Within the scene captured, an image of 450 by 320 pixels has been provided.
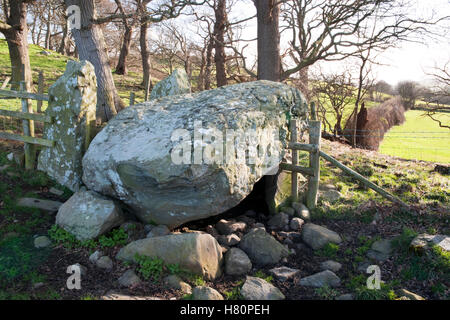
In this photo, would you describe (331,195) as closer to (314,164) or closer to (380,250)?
(314,164)

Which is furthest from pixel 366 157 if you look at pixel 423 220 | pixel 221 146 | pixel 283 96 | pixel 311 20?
pixel 221 146

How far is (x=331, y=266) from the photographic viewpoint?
4625 millimetres

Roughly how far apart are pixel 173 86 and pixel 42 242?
169 inches

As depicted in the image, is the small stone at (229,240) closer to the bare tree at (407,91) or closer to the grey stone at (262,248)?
the grey stone at (262,248)

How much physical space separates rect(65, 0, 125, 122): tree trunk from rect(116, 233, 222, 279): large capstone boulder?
4.27 m

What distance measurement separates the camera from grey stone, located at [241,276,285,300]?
3.95 m

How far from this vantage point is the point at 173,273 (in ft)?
13.7

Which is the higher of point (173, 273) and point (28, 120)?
point (28, 120)

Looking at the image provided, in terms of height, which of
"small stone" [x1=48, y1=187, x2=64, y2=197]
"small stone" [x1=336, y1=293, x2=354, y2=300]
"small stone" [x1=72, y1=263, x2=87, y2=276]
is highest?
"small stone" [x1=48, y1=187, x2=64, y2=197]

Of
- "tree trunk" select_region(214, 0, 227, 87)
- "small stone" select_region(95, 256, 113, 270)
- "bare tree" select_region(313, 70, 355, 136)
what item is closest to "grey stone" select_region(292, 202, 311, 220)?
"small stone" select_region(95, 256, 113, 270)

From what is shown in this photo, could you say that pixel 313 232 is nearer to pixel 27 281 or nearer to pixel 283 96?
pixel 283 96

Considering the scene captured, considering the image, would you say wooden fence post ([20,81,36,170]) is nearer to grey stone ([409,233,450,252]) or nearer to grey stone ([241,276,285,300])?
grey stone ([241,276,285,300])

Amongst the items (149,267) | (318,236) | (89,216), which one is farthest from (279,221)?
(89,216)

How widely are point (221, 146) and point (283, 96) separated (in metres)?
1.93
